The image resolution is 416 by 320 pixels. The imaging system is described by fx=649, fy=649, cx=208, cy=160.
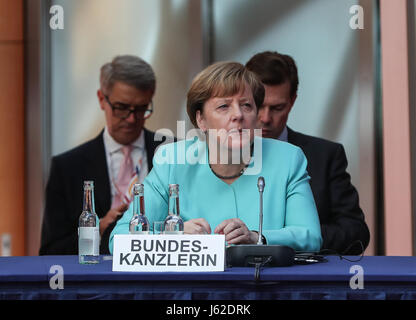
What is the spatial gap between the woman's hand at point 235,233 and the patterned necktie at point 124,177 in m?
1.68

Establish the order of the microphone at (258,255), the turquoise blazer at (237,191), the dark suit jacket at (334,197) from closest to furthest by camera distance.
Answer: the microphone at (258,255) < the turquoise blazer at (237,191) < the dark suit jacket at (334,197)

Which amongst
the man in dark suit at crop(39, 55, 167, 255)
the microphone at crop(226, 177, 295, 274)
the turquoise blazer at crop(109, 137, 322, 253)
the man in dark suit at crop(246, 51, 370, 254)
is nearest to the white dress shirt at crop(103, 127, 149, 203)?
the man in dark suit at crop(39, 55, 167, 255)

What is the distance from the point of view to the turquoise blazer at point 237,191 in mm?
2201

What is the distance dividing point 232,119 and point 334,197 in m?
1.13

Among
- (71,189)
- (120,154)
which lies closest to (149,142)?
(120,154)

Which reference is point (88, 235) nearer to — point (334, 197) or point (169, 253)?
point (169, 253)

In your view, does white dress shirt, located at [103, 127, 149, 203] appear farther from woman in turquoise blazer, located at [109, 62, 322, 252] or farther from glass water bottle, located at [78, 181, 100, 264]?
glass water bottle, located at [78, 181, 100, 264]

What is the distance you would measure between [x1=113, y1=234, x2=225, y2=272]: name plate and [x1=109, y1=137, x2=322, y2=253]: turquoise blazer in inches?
17.4

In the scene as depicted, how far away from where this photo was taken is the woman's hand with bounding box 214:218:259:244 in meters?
1.88

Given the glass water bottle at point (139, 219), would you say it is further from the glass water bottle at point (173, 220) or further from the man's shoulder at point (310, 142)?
the man's shoulder at point (310, 142)

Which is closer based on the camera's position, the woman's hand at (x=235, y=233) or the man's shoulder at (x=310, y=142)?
the woman's hand at (x=235, y=233)

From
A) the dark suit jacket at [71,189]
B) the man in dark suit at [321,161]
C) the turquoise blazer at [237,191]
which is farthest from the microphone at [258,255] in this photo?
the dark suit jacket at [71,189]

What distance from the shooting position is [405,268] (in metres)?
1.72

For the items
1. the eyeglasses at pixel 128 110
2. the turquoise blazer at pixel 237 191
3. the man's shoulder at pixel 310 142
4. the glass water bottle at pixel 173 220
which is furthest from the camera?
the eyeglasses at pixel 128 110
